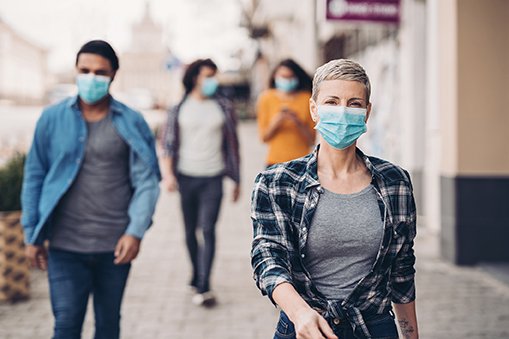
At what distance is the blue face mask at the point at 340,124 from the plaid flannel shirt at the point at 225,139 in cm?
397

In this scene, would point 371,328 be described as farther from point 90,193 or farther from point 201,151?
point 201,151

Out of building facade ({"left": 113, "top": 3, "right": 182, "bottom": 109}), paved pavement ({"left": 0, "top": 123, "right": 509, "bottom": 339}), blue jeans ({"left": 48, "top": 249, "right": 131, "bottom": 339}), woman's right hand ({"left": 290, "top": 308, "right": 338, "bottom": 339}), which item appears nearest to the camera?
woman's right hand ({"left": 290, "top": 308, "right": 338, "bottom": 339})

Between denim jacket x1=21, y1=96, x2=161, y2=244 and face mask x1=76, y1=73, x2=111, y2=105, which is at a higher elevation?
face mask x1=76, y1=73, x2=111, y2=105

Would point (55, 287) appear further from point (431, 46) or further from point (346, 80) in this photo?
point (431, 46)

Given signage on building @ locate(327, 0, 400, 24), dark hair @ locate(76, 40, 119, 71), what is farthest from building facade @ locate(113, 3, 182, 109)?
dark hair @ locate(76, 40, 119, 71)

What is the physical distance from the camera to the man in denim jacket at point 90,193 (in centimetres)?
391

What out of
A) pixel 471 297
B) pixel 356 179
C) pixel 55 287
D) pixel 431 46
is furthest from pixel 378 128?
pixel 356 179

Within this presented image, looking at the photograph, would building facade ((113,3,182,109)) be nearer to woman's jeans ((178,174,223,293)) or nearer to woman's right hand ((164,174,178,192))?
woman's right hand ((164,174,178,192))

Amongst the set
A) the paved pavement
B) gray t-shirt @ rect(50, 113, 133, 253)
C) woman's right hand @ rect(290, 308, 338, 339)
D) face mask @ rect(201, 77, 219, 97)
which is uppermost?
face mask @ rect(201, 77, 219, 97)

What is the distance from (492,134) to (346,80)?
550 cm

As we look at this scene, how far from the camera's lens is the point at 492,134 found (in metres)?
7.67

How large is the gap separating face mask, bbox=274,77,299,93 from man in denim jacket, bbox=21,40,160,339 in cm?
263

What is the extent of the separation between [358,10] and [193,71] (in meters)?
4.26

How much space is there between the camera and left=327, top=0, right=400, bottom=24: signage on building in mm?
10172
